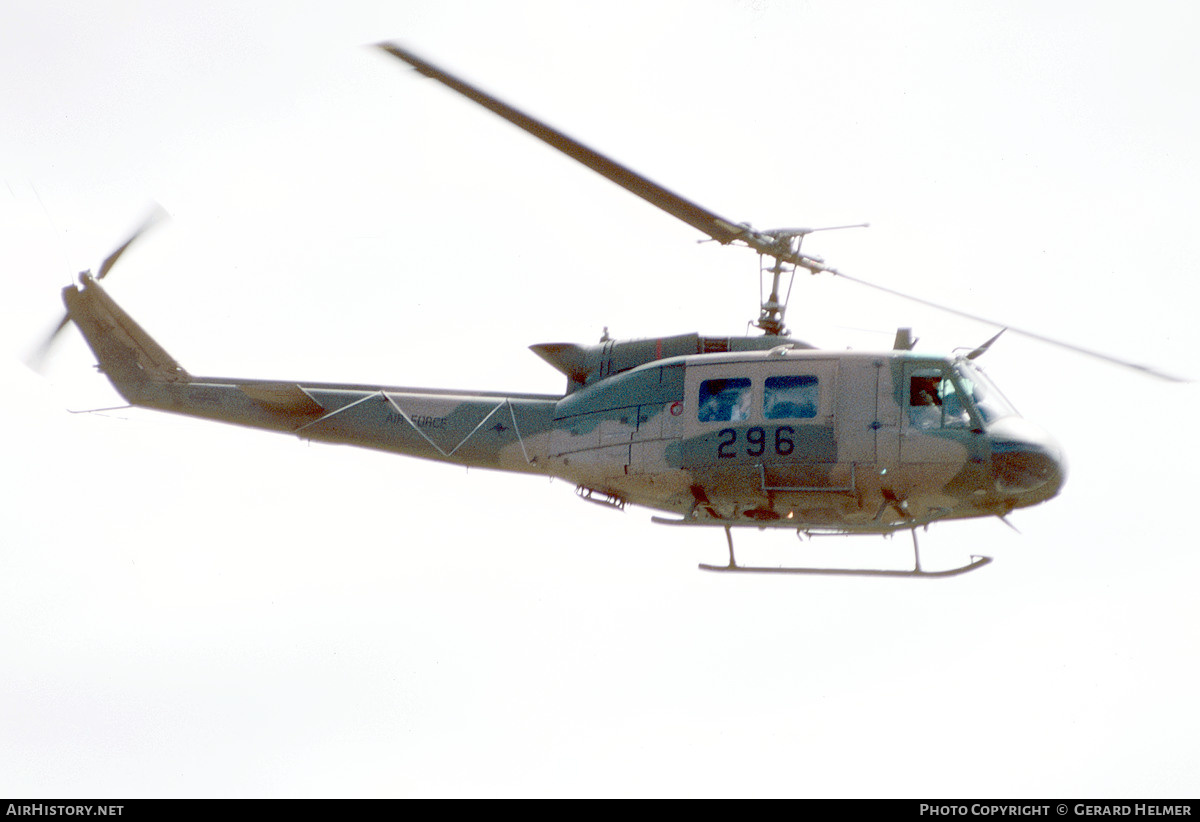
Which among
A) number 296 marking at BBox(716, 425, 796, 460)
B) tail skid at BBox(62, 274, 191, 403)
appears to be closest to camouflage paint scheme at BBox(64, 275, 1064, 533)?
number 296 marking at BBox(716, 425, 796, 460)

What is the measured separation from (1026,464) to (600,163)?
6240 millimetres

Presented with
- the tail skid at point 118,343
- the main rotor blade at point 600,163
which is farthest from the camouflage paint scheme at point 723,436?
the tail skid at point 118,343

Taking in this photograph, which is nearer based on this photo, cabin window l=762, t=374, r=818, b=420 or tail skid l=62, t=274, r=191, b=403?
cabin window l=762, t=374, r=818, b=420

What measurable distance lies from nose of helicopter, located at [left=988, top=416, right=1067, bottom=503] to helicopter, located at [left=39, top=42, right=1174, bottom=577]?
17 mm

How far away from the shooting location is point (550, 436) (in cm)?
2073

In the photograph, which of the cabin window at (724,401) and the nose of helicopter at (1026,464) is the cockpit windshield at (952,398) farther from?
the cabin window at (724,401)

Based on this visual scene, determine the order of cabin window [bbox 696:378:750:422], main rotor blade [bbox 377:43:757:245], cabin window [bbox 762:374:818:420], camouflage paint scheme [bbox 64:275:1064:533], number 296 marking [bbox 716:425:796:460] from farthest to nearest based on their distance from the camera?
1. cabin window [bbox 696:378:750:422]
2. cabin window [bbox 762:374:818:420]
3. number 296 marking [bbox 716:425:796:460]
4. camouflage paint scheme [bbox 64:275:1064:533]
5. main rotor blade [bbox 377:43:757:245]

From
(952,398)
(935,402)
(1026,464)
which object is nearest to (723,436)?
(935,402)

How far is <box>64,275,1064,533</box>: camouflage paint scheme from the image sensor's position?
18844 mm

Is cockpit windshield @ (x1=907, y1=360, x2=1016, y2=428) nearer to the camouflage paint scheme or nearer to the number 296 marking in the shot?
the camouflage paint scheme

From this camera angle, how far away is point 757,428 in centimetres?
1927

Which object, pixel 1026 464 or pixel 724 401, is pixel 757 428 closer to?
pixel 724 401
